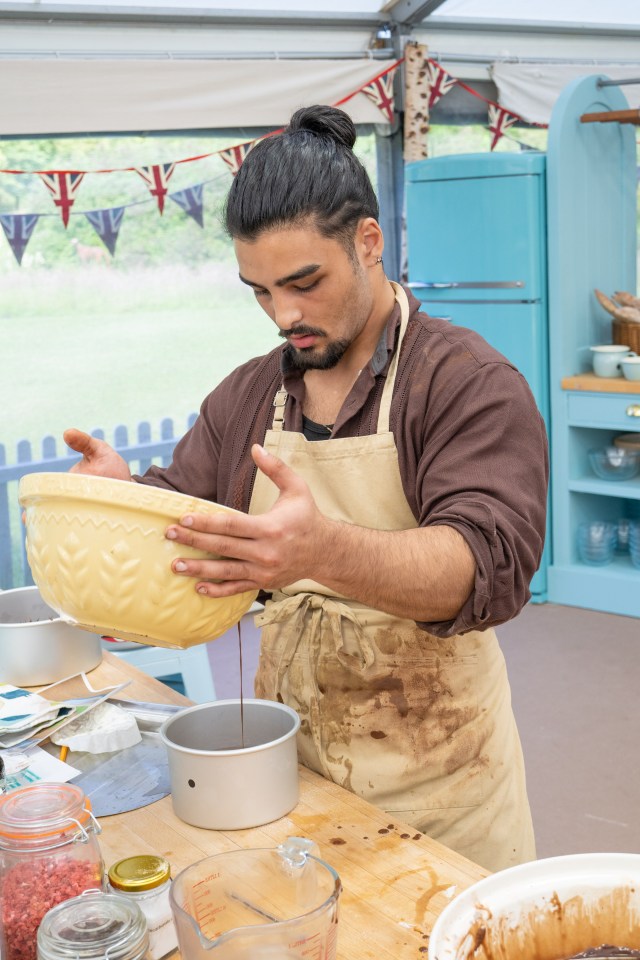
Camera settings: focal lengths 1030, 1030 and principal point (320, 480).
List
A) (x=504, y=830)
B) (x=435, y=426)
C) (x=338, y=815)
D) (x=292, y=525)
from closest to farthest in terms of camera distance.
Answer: (x=292, y=525) < (x=338, y=815) < (x=435, y=426) < (x=504, y=830)

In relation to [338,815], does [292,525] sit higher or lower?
higher

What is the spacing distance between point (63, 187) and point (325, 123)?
278cm

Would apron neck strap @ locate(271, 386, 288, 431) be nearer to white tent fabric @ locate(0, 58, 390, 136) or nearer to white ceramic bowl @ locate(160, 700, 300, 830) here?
white ceramic bowl @ locate(160, 700, 300, 830)

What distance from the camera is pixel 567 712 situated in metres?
3.71

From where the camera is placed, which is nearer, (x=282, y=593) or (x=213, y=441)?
(x=282, y=593)

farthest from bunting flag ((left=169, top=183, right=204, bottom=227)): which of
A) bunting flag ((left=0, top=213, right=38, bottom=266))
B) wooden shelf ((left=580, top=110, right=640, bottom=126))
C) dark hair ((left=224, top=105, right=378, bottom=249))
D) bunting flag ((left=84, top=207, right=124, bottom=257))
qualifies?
dark hair ((left=224, top=105, right=378, bottom=249))

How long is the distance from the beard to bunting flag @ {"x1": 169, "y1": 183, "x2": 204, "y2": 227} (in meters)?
3.02

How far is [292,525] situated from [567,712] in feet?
9.44

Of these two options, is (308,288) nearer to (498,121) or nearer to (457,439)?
(457,439)

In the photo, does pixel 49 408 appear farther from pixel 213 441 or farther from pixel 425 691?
pixel 425 691

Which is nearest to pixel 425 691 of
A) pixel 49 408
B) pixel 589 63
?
pixel 49 408

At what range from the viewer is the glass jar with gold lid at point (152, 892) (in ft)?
3.45

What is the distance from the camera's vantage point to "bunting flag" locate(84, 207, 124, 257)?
Result: 14.1ft

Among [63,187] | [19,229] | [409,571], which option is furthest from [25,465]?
[409,571]
